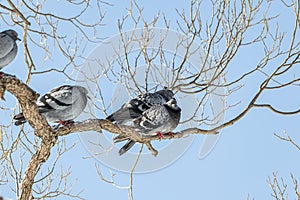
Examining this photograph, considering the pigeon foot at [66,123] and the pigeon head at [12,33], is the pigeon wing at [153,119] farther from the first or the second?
the pigeon head at [12,33]

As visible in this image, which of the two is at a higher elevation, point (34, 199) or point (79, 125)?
point (79, 125)

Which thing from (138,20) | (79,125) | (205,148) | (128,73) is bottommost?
(79,125)

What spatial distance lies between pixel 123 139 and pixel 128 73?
149 cm

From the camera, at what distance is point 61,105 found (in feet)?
13.8

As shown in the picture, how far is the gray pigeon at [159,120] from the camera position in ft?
14.5

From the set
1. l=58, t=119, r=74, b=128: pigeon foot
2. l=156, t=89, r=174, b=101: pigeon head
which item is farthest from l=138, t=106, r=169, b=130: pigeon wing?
l=58, t=119, r=74, b=128: pigeon foot

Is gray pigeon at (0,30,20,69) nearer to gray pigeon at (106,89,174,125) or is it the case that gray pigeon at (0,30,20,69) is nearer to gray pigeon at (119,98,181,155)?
gray pigeon at (106,89,174,125)

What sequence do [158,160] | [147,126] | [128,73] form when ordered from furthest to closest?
[128,73]
[158,160]
[147,126]

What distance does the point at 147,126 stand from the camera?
4.42 meters

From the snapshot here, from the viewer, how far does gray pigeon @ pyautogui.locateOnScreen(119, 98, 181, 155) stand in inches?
174

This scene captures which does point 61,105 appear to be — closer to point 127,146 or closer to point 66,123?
point 66,123

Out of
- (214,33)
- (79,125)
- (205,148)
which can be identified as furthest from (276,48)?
(79,125)

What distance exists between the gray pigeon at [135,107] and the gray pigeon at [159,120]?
0.24ft

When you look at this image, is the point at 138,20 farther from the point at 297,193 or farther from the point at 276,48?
the point at 297,193
